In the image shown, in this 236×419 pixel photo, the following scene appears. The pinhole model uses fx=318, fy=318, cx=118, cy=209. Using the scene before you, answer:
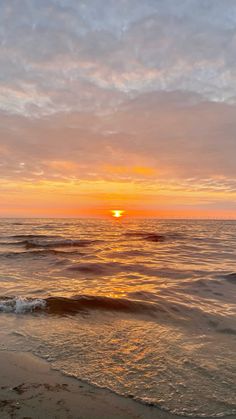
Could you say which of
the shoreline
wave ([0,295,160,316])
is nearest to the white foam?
wave ([0,295,160,316])

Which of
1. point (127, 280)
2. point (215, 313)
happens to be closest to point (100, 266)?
point (127, 280)

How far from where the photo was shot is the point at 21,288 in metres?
9.98

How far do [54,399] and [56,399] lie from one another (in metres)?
0.02

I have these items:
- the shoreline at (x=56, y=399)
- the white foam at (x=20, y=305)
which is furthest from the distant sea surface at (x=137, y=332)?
the shoreline at (x=56, y=399)

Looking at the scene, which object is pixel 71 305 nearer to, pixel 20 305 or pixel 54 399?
pixel 20 305

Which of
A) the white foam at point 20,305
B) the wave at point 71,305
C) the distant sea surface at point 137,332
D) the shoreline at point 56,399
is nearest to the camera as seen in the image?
the shoreline at point 56,399

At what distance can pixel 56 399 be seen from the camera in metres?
3.77

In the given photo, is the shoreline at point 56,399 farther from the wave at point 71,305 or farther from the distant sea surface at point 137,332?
the wave at point 71,305

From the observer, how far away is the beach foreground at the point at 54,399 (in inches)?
138

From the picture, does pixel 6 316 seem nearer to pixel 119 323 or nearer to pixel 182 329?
pixel 119 323

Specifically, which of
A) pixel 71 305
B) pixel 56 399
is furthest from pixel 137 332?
pixel 56 399

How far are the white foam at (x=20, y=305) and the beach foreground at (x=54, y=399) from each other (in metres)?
3.03

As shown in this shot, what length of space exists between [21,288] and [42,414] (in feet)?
22.7

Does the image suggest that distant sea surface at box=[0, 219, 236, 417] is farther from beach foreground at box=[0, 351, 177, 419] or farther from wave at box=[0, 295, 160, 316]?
beach foreground at box=[0, 351, 177, 419]
